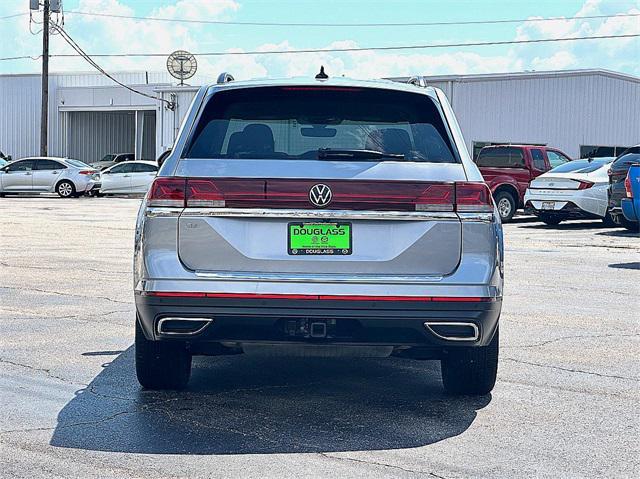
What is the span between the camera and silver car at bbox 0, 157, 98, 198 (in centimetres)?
3594

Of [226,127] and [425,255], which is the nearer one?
[425,255]

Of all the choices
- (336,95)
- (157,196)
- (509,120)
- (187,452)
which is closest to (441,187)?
(336,95)

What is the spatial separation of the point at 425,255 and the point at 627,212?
35.3ft

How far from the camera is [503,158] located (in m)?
25.8

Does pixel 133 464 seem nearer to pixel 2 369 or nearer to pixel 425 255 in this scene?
pixel 425 255

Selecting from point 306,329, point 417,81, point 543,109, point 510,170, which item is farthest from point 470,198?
point 543,109

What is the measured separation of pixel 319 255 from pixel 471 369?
133 cm

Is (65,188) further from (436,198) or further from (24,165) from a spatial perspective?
(436,198)

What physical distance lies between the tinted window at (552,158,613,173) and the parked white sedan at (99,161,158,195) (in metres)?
17.0

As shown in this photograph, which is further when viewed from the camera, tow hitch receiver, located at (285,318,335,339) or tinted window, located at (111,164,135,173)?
tinted window, located at (111,164,135,173)

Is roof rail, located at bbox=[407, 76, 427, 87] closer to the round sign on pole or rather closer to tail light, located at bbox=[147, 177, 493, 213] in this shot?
tail light, located at bbox=[147, 177, 493, 213]

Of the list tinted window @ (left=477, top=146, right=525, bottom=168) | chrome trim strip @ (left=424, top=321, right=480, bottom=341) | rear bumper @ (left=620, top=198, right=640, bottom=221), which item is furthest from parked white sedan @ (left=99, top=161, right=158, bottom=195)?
chrome trim strip @ (left=424, top=321, right=480, bottom=341)

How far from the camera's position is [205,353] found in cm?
601

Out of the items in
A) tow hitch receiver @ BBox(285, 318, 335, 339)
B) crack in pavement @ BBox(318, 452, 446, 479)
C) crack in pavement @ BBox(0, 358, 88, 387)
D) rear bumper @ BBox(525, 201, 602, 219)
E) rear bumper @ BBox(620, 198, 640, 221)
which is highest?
rear bumper @ BBox(620, 198, 640, 221)
